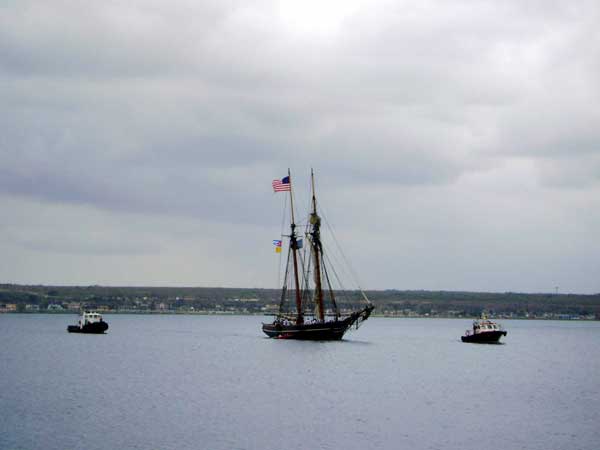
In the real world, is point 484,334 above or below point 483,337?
above

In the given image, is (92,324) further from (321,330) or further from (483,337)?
(483,337)

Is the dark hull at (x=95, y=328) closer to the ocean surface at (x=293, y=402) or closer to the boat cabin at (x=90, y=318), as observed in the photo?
the boat cabin at (x=90, y=318)

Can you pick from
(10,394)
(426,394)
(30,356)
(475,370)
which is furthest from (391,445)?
(30,356)

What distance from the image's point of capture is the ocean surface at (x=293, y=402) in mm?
53000

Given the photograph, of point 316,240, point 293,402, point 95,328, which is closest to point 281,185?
point 316,240

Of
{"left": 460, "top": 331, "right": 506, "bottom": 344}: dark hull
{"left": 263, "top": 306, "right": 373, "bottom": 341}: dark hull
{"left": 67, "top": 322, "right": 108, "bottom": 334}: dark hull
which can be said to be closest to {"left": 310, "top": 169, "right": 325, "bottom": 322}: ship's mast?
{"left": 263, "top": 306, "right": 373, "bottom": 341}: dark hull

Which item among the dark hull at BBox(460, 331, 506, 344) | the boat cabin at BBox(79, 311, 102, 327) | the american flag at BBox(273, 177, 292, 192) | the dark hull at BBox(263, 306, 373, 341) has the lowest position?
the dark hull at BBox(460, 331, 506, 344)

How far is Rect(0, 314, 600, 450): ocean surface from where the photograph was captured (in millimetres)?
53000

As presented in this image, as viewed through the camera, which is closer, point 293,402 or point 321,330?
point 293,402

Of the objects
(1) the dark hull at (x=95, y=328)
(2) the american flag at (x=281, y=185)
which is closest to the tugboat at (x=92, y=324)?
(1) the dark hull at (x=95, y=328)

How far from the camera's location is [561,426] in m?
60.0

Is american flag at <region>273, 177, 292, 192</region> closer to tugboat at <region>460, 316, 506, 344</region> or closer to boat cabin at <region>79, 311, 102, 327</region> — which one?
tugboat at <region>460, 316, 506, 344</region>

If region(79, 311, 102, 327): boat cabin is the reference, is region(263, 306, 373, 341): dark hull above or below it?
below

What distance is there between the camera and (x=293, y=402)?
6988 cm
